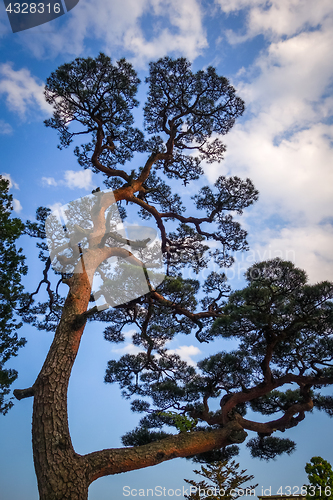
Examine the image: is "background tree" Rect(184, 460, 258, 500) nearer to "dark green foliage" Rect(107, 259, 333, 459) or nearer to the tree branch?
"dark green foliage" Rect(107, 259, 333, 459)

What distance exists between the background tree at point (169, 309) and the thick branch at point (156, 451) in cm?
1

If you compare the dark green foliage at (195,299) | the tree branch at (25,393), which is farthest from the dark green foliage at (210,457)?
the tree branch at (25,393)

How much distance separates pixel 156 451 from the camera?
299 cm

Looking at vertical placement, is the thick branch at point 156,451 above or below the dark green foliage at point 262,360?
below

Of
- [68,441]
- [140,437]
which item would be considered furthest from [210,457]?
[68,441]

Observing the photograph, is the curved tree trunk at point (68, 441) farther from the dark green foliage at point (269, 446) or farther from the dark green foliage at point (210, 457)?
the dark green foliage at point (269, 446)

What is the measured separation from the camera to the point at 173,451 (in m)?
3.10

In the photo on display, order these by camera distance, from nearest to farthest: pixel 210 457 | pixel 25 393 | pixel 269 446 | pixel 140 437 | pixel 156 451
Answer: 1. pixel 25 393
2. pixel 156 451
3. pixel 140 437
4. pixel 210 457
5. pixel 269 446

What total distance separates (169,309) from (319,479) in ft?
8.28

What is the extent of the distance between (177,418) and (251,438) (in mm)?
2308

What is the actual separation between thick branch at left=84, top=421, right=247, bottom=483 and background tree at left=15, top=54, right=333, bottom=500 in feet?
0.04

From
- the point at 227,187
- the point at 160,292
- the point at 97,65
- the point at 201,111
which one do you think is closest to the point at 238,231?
the point at 227,187

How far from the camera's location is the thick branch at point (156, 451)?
2689 millimetres

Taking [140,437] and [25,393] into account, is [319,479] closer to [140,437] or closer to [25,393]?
[140,437]
